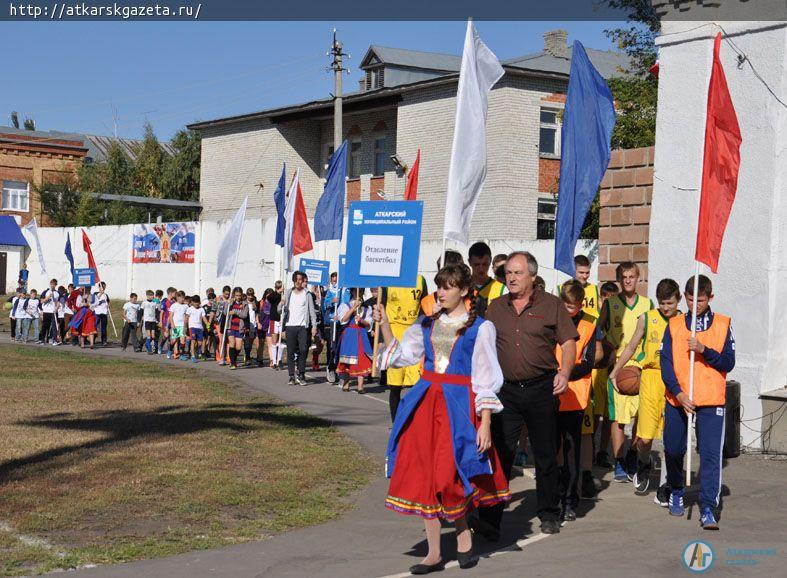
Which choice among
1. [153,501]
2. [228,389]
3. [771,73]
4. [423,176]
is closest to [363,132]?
[423,176]

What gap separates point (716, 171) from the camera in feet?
28.7

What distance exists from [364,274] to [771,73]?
211 inches

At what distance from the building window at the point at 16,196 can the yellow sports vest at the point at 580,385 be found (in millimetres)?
58377

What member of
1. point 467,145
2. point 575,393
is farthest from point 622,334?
point 467,145

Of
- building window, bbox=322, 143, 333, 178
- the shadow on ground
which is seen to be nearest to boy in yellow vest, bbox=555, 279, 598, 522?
the shadow on ground

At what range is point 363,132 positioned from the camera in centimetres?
4581

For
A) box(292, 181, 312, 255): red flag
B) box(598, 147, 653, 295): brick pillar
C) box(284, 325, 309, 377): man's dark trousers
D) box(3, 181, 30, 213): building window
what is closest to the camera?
box(598, 147, 653, 295): brick pillar

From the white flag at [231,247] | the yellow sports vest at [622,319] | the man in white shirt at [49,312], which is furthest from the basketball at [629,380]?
the man in white shirt at [49,312]

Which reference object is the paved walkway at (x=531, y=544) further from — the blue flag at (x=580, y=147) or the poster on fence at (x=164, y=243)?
the poster on fence at (x=164, y=243)

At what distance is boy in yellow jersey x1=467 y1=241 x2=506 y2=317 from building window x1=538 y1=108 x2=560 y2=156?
97.9ft

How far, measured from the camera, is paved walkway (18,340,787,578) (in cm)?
687

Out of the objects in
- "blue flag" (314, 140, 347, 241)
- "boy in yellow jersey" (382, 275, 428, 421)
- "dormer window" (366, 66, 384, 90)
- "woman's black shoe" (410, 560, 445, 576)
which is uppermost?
"dormer window" (366, 66, 384, 90)

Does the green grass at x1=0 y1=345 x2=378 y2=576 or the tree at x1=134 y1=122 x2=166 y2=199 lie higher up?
the tree at x1=134 y1=122 x2=166 y2=199

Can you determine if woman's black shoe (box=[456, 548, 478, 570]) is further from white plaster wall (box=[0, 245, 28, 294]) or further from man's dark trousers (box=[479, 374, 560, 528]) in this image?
white plaster wall (box=[0, 245, 28, 294])
